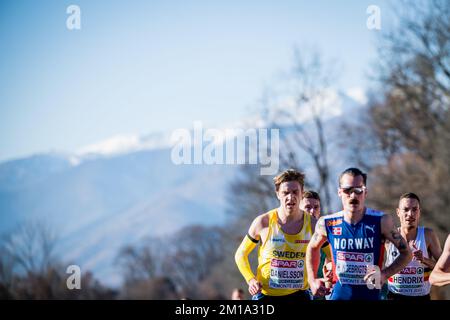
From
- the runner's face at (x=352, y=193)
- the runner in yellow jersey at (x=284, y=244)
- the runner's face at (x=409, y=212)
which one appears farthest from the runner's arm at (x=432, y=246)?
the runner's face at (x=352, y=193)

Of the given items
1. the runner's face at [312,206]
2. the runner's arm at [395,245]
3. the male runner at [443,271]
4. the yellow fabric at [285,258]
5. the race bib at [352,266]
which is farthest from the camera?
the runner's face at [312,206]

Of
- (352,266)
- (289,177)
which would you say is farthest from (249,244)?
(352,266)

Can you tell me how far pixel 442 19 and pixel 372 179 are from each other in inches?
463

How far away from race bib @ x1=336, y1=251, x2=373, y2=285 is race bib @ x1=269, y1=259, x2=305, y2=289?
4.53 ft

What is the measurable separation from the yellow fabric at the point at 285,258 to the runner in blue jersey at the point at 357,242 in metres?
1.31

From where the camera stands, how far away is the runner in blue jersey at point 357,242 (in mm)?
7371

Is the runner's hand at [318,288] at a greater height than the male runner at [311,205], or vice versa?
the male runner at [311,205]

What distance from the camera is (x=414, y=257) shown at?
992cm

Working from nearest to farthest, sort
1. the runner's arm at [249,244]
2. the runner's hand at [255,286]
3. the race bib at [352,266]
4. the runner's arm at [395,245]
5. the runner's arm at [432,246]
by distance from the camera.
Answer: the runner's arm at [395,245] < the race bib at [352,266] < the runner's hand at [255,286] < the runner's arm at [249,244] < the runner's arm at [432,246]

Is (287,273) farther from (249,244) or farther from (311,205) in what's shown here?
(311,205)

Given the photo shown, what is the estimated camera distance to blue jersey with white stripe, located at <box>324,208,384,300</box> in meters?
7.46

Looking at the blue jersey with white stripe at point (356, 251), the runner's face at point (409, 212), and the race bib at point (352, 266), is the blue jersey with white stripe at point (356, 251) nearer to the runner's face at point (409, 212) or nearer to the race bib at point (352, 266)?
the race bib at point (352, 266)

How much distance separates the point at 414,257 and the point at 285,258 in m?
1.93
